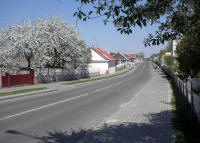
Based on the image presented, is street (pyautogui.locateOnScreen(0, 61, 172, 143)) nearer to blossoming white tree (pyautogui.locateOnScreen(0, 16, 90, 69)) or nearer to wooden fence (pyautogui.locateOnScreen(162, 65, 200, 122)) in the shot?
wooden fence (pyautogui.locateOnScreen(162, 65, 200, 122))

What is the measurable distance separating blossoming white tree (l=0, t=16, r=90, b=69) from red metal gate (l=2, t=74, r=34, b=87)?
2194 mm

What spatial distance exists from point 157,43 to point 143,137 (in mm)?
2670

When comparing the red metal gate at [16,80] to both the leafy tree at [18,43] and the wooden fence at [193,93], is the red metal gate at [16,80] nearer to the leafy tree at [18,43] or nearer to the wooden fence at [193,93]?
the leafy tree at [18,43]

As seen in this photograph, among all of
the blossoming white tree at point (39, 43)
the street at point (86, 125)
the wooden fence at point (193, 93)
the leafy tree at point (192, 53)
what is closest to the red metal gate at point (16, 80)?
the blossoming white tree at point (39, 43)

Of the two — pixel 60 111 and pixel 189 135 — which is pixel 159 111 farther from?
pixel 60 111

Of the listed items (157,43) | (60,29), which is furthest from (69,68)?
(157,43)

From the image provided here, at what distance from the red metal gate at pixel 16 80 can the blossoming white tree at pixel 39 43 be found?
2.19 m

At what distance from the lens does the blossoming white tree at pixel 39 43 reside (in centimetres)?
2589

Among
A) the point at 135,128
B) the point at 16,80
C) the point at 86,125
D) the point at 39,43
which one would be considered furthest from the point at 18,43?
the point at 135,128

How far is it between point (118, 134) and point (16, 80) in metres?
19.2

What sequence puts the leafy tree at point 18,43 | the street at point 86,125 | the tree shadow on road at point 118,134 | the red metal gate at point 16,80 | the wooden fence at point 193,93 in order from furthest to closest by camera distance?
the leafy tree at point 18,43, the red metal gate at point 16,80, the street at point 86,125, the tree shadow on road at point 118,134, the wooden fence at point 193,93

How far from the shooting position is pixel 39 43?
2686cm

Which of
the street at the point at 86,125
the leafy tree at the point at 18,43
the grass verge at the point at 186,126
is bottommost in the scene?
the street at the point at 86,125

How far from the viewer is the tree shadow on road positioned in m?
6.27
